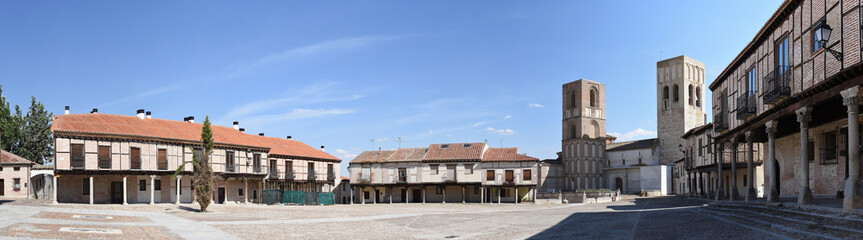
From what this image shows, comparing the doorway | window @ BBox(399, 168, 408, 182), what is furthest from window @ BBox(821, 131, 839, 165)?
window @ BBox(399, 168, 408, 182)

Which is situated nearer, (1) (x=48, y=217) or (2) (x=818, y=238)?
(2) (x=818, y=238)

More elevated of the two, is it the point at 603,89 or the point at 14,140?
the point at 603,89

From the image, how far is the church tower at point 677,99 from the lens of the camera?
76562mm

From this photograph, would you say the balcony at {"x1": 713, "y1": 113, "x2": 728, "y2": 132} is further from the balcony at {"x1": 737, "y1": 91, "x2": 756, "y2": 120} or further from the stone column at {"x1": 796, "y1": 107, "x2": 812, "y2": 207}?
the stone column at {"x1": 796, "y1": 107, "x2": 812, "y2": 207}

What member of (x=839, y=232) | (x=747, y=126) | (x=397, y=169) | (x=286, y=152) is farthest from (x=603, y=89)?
(x=839, y=232)

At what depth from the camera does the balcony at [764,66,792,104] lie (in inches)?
699

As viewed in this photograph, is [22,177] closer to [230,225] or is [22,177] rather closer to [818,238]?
[230,225]

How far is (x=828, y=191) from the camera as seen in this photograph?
65.0 feet

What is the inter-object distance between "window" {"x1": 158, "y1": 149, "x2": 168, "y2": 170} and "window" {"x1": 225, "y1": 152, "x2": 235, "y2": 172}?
472cm

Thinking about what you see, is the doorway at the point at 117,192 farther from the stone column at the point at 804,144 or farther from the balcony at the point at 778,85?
the stone column at the point at 804,144

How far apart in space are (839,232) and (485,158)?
144ft

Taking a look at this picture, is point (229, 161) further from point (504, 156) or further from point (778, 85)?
point (778, 85)

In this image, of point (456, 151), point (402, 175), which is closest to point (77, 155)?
point (402, 175)

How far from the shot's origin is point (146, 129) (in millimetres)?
38188
